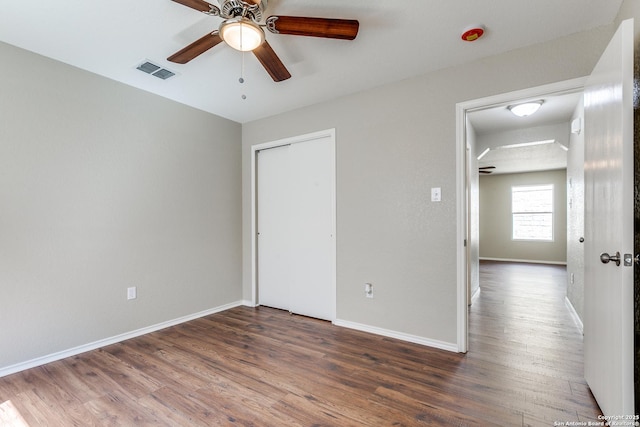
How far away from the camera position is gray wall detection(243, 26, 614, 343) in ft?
7.61

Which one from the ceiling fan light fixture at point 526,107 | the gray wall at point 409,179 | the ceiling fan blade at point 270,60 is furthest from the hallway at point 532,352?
the ceiling fan blade at point 270,60

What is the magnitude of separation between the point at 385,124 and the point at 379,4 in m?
1.20

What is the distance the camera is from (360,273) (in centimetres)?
305

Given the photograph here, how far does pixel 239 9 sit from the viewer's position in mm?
1587

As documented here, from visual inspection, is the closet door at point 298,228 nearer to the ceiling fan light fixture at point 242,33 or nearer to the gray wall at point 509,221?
the ceiling fan light fixture at point 242,33

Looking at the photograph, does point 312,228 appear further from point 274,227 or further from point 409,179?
point 409,179

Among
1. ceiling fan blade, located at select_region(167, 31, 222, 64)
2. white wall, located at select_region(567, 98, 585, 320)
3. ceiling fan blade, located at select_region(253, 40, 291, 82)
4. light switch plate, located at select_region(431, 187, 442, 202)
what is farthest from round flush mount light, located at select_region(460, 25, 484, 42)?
white wall, located at select_region(567, 98, 585, 320)

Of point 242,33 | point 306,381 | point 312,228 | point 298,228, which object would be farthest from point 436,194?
point 242,33

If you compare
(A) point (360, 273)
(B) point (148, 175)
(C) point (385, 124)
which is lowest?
(A) point (360, 273)

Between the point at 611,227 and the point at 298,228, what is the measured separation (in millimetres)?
2723

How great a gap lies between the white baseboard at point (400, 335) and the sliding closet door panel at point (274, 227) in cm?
88

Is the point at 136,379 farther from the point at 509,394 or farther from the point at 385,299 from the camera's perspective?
the point at 509,394

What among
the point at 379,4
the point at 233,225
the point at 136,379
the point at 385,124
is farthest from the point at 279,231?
the point at 379,4

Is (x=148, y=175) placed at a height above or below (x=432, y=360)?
above
